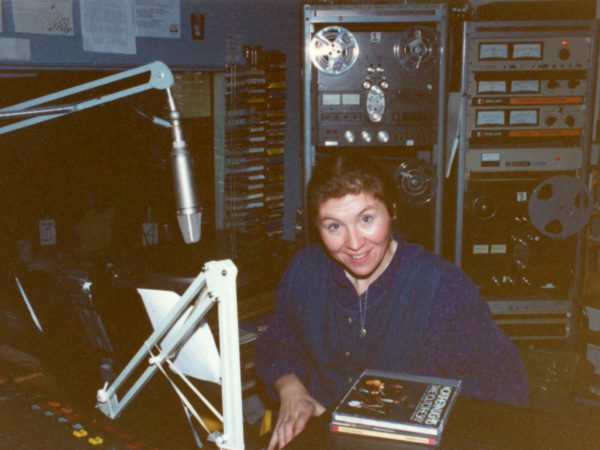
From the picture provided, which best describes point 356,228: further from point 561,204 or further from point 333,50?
point 561,204

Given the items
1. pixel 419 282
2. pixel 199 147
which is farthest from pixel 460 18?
pixel 419 282

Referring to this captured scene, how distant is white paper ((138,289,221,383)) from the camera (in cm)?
106

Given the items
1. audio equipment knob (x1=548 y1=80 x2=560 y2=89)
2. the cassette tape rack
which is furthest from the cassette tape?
audio equipment knob (x1=548 y1=80 x2=560 y2=89)

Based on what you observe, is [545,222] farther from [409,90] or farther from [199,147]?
[199,147]

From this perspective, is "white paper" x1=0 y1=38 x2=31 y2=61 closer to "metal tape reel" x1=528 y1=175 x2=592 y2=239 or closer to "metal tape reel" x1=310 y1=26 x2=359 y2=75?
"metal tape reel" x1=310 y1=26 x2=359 y2=75

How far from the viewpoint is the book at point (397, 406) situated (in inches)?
38.7

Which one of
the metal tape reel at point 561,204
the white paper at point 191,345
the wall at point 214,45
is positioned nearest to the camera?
the white paper at point 191,345

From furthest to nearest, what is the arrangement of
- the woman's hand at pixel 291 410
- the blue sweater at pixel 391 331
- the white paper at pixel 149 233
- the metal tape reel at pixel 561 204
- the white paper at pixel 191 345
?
the metal tape reel at pixel 561 204 < the white paper at pixel 149 233 < the blue sweater at pixel 391 331 < the woman's hand at pixel 291 410 < the white paper at pixel 191 345

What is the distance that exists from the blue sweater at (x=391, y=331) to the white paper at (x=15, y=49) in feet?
3.66

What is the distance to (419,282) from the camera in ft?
5.57

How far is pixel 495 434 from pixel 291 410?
0.64m

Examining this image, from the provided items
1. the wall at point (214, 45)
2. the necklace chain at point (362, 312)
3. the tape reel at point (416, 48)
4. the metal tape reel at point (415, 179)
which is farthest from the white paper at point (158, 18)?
the necklace chain at point (362, 312)

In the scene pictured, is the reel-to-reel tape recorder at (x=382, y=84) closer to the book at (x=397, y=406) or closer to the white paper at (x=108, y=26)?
the white paper at (x=108, y=26)

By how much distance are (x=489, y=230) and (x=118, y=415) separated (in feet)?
6.87
